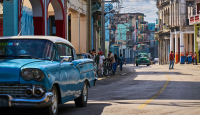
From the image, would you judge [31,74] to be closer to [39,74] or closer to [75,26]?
[39,74]

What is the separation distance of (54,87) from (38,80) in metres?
0.71

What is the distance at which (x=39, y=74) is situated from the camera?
665cm

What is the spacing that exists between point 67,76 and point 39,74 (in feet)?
4.89

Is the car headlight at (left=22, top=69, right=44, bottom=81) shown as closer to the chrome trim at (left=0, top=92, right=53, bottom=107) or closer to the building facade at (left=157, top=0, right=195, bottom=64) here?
the chrome trim at (left=0, top=92, right=53, bottom=107)

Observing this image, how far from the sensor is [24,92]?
6.59m

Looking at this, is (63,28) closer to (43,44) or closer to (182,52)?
(43,44)

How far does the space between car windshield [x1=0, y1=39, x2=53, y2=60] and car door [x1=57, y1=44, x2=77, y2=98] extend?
1.53 ft

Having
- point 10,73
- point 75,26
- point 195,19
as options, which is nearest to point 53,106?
point 10,73

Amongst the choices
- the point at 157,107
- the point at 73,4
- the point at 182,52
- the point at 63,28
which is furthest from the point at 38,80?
the point at 182,52

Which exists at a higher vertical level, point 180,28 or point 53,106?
point 180,28

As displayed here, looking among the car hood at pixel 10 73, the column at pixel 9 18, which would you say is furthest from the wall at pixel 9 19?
the car hood at pixel 10 73

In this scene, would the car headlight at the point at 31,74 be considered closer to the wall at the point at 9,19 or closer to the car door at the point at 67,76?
the car door at the point at 67,76

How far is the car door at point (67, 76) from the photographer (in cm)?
782

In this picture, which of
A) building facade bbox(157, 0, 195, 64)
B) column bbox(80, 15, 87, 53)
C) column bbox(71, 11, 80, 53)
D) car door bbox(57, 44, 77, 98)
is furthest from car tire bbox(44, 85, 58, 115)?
building facade bbox(157, 0, 195, 64)
